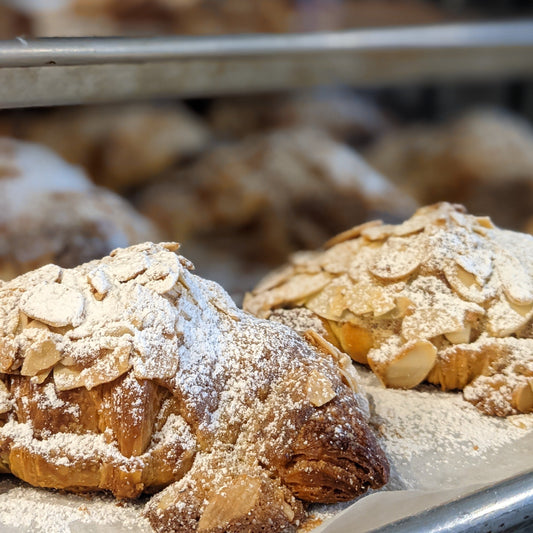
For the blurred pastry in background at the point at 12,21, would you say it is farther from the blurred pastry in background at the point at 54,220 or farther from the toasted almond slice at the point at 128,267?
the toasted almond slice at the point at 128,267

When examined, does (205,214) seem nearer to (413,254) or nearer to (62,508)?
(413,254)

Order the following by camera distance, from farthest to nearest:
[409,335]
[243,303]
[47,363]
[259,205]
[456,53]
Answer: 1. [456,53]
2. [259,205]
3. [243,303]
4. [409,335]
5. [47,363]

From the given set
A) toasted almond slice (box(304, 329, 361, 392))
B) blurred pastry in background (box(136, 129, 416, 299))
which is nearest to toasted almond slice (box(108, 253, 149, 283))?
toasted almond slice (box(304, 329, 361, 392))

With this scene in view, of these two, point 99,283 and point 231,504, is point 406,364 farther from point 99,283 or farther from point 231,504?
point 99,283

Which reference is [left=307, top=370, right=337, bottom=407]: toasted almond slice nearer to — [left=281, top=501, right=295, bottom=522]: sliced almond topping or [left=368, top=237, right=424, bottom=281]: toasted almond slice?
[left=281, top=501, right=295, bottom=522]: sliced almond topping

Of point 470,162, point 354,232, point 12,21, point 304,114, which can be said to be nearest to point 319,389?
point 354,232

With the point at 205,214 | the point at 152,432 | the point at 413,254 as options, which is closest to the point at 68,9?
the point at 205,214
